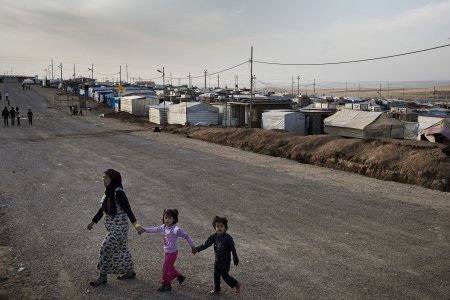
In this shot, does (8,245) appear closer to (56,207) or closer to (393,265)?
(56,207)

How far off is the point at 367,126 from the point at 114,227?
22.0m

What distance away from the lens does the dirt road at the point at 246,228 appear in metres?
7.30

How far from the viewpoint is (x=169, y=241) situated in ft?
22.4

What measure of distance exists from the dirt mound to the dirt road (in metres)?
0.90

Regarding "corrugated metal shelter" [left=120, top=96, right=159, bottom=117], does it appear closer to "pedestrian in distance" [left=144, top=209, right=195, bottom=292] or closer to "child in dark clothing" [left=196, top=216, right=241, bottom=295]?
"pedestrian in distance" [left=144, top=209, right=195, bottom=292]

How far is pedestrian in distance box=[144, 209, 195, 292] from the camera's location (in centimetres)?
671

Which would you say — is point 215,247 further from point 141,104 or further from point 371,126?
point 141,104

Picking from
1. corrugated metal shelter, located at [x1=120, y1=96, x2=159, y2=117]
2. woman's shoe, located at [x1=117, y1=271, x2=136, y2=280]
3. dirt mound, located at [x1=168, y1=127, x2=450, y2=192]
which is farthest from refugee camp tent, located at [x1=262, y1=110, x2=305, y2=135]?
woman's shoe, located at [x1=117, y1=271, x2=136, y2=280]

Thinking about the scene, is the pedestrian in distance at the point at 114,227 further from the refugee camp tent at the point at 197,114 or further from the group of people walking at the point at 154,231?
the refugee camp tent at the point at 197,114

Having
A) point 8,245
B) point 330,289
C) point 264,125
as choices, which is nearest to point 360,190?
point 330,289

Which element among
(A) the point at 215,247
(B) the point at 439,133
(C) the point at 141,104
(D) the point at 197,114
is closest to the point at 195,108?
(D) the point at 197,114

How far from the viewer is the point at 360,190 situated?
14.9 meters

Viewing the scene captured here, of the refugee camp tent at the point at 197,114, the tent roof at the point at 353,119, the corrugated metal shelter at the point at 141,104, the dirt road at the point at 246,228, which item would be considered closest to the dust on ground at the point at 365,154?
the dirt road at the point at 246,228

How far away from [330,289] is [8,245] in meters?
6.76
